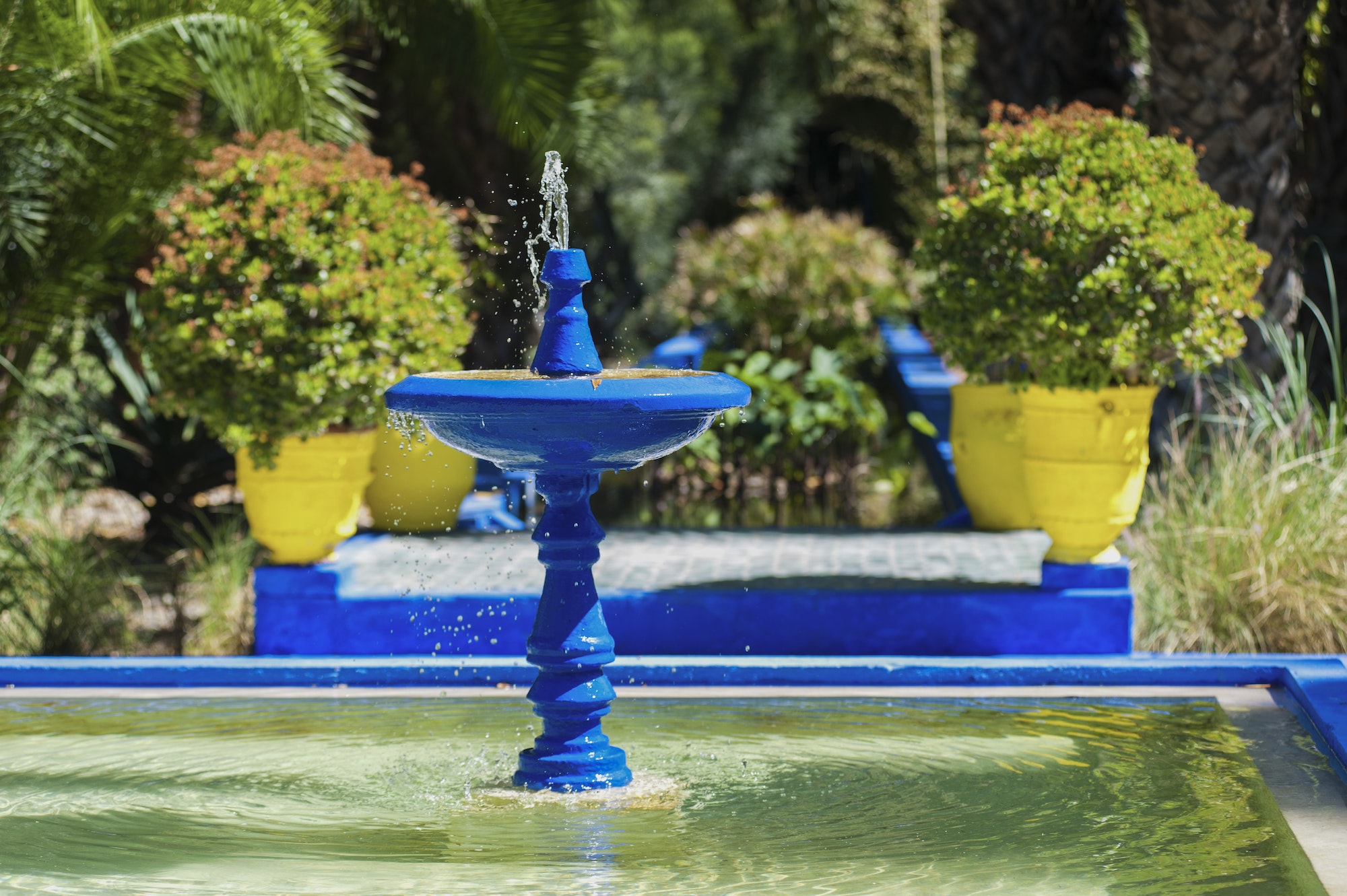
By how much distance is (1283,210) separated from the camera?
8.80 meters

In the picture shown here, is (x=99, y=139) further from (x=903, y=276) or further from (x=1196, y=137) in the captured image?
(x=903, y=276)

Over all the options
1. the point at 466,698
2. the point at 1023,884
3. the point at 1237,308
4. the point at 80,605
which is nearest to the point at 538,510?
the point at 80,605

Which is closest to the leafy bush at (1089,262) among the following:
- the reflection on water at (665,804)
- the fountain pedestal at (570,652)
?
the reflection on water at (665,804)

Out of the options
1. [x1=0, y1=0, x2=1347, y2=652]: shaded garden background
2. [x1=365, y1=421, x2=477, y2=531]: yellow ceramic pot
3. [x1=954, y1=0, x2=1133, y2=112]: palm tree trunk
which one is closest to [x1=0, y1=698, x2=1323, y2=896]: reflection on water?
[x1=0, y1=0, x2=1347, y2=652]: shaded garden background

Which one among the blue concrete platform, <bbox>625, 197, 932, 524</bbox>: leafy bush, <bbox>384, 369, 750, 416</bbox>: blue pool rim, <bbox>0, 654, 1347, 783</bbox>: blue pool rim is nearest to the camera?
<bbox>384, 369, 750, 416</bbox>: blue pool rim

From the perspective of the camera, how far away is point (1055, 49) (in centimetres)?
1075

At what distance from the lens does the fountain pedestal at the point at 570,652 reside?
4762 millimetres

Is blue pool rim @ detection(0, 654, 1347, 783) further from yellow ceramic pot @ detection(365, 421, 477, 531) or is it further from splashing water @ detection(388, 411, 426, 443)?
yellow ceramic pot @ detection(365, 421, 477, 531)

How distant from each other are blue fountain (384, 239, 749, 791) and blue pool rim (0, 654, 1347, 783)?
1370 millimetres

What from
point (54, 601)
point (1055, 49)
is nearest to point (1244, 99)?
point (1055, 49)

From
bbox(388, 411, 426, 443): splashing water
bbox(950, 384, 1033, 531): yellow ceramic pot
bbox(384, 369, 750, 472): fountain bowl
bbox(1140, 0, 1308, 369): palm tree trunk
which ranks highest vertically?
bbox(1140, 0, 1308, 369): palm tree trunk

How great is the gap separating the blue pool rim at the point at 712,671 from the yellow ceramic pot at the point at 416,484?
1.74 meters

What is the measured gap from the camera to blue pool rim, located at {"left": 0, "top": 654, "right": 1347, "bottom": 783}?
6.20 m

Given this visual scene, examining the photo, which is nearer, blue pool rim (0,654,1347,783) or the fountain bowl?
the fountain bowl
